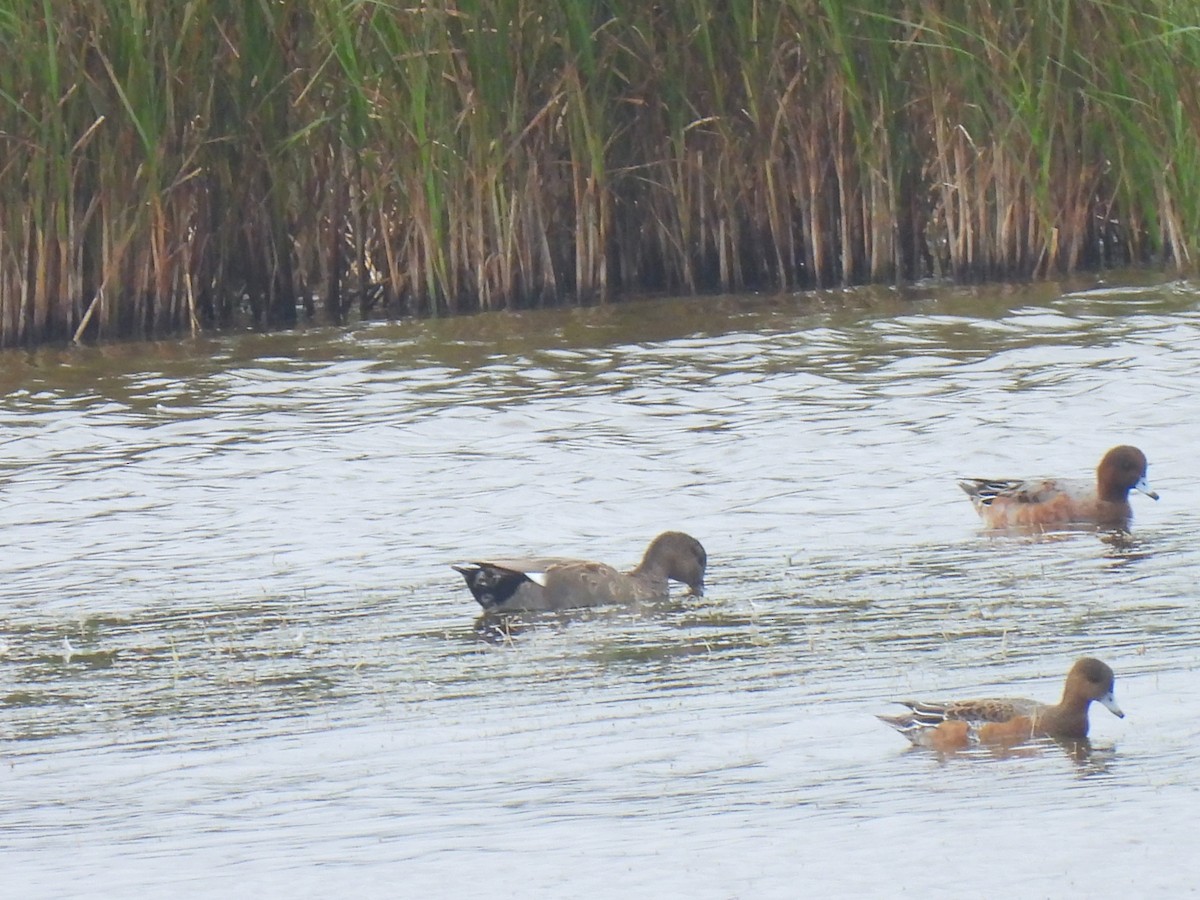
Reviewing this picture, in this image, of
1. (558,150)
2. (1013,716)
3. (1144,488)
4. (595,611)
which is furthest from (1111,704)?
(558,150)

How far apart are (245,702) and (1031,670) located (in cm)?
197

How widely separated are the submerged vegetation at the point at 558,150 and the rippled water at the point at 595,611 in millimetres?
479

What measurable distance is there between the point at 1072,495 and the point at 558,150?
5.33m

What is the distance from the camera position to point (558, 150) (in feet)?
42.3

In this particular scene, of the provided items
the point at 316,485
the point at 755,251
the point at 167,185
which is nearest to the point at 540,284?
the point at 755,251

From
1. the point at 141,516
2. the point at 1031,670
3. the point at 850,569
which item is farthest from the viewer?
the point at 141,516

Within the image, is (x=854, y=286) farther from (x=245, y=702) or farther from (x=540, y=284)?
(x=245, y=702)

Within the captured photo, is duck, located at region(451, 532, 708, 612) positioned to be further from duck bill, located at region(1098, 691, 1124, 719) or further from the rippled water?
duck bill, located at region(1098, 691, 1124, 719)

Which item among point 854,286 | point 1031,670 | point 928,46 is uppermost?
point 928,46

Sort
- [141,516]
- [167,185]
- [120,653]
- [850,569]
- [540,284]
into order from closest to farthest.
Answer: [120,653]
[850,569]
[141,516]
[167,185]
[540,284]

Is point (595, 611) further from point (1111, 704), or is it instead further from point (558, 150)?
point (558, 150)

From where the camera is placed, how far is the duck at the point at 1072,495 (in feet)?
26.3

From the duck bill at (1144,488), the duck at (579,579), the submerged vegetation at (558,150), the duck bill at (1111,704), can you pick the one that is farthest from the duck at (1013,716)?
the submerged vegetation at (558,150)

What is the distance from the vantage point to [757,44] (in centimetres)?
1263
